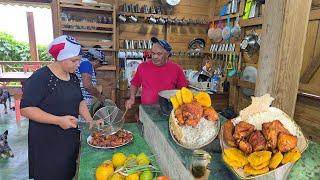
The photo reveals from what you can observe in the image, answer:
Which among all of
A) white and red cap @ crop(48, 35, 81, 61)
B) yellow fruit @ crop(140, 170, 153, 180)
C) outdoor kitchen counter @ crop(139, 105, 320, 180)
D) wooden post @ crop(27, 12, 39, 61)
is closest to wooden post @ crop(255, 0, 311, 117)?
outdoor kitchen counter @ crop(139, 105, 320, 180)

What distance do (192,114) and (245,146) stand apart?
0.92 ft

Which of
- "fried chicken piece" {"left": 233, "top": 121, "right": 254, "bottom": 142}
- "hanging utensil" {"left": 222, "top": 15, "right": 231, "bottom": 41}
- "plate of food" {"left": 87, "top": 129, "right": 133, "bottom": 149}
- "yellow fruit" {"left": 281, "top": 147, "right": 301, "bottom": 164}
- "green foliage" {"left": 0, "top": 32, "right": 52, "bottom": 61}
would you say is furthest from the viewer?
"green foliage" {"left": 0, "top": 32, "right": 52, "bottom": 61}

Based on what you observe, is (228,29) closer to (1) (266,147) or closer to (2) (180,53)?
(2) (180,53)

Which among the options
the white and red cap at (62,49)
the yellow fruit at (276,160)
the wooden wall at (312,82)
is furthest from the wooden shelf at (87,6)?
the yellow fruit at (276,160)

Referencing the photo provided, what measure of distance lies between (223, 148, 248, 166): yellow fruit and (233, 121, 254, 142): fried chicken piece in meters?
0.04

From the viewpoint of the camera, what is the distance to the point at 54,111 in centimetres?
162

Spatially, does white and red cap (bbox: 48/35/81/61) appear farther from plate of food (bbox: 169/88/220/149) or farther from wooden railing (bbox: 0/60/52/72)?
wooden railing (bbox: 0/60/52/72)

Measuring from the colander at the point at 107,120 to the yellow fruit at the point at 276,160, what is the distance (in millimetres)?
1214

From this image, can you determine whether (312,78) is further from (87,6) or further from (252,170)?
(87,6)

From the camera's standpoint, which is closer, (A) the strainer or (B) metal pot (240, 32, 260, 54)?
(B) metal pot (240, 32, 260, 54)

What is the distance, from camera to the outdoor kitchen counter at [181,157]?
2.67 feet

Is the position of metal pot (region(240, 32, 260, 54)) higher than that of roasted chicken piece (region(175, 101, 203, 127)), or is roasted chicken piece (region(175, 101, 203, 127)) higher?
metal pot (region(240, 32, 260, 54))

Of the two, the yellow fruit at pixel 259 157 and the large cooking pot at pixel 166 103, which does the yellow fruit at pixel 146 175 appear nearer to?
→ the large cooking pot at pixel 166 103

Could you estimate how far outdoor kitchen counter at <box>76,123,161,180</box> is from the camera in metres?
1.33
